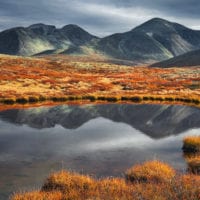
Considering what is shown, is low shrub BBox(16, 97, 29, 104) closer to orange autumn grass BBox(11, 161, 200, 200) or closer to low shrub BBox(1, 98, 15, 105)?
low shrub BBox(1, 98, 15, 105)

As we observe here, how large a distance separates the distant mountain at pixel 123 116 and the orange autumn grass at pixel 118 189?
1444 centimetres

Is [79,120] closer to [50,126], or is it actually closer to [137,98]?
[50,126]

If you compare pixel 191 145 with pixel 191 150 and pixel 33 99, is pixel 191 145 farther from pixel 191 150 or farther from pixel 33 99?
pixel 33 99

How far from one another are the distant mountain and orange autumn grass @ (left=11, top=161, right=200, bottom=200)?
1444 centimetres

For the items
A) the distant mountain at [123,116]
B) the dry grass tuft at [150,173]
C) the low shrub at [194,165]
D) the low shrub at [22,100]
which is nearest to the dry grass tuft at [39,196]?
the dry grass tuft at [150,173]

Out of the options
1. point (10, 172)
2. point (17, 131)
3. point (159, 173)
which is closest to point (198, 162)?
point (159, 173)

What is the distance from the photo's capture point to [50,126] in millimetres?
35188

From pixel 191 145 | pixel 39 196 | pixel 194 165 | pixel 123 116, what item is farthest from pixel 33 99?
pixel 39 196

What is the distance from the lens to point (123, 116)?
4272 cm

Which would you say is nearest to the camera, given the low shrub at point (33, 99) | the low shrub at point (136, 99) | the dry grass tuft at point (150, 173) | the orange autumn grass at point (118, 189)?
the orange autumn grass at point (118, 189)

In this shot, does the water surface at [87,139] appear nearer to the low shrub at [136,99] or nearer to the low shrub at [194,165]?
the low shrub at [194,165]

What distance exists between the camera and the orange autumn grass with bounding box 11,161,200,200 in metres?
12.8

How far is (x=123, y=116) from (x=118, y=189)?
28029 mm

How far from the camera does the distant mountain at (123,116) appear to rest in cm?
3566
